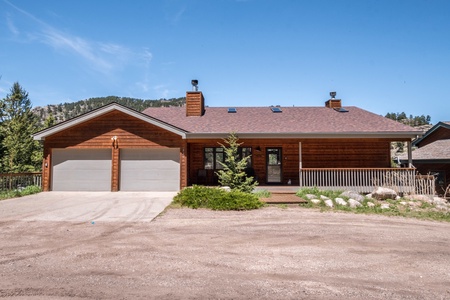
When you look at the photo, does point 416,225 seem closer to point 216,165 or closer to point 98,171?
point 216,165

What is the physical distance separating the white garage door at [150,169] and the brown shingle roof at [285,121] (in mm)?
1942

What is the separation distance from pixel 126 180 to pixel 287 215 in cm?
904

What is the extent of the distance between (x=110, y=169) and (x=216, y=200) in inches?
291

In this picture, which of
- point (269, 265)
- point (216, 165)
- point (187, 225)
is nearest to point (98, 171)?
point (216, 165)

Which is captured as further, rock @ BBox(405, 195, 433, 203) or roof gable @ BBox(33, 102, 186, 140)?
roof gable @ BBox(33, 102, 186, 140)

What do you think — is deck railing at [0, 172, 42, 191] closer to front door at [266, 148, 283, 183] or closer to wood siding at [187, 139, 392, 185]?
wood siding at [187, 139, 392, 185]

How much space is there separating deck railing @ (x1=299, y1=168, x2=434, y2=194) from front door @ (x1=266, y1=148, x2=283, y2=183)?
5.96ft

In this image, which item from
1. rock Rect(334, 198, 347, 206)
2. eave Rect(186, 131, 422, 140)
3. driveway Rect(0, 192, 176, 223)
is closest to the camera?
driveway Rect(0, 192, 176, 223)

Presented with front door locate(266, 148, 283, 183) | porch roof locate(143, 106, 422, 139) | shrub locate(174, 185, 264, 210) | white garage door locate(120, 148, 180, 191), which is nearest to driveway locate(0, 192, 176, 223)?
shrub locate(174, 185, 264, 210)

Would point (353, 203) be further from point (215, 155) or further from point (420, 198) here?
point (215, 155)

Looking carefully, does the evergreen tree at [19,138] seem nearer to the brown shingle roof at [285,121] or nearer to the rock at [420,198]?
the brown shingle roof at [285,121]

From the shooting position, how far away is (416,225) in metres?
7.37

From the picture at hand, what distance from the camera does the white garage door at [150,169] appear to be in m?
13.7

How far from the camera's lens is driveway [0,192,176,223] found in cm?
760
